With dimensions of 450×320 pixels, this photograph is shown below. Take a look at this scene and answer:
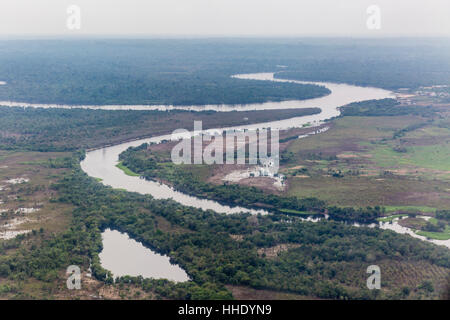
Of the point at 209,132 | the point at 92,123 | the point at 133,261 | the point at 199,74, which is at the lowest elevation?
the point at 133,261

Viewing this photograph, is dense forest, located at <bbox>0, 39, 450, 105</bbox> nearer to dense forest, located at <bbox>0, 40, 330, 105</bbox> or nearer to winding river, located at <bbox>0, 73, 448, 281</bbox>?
dense forest, located at <bbox>0, 40, 330, 105</bbox>

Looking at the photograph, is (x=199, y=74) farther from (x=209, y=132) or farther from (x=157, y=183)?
(x=157, y=183)

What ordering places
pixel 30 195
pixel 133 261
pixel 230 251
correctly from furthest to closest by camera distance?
pixel 30 195 → pixel 133 261 → pixel 230 251

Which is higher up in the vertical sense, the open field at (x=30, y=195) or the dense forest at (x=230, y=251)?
the open field at (x=30, y=195)

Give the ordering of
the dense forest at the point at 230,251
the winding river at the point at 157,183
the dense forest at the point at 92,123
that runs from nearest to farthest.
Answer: the dense forest at the point at 230,251
the winding river at the point at 157,183
the dense forest at the point at 92,123

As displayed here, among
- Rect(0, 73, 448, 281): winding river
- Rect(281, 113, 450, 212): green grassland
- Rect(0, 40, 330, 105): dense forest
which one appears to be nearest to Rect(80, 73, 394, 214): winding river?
Rect(0, 73, 448, 281): winding river

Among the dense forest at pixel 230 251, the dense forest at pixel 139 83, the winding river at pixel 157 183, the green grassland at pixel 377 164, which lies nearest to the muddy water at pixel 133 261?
the winding river at pixel 157 183

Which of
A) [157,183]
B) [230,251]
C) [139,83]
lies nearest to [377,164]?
[157,183]

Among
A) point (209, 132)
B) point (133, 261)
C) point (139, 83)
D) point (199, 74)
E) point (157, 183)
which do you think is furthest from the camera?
point (199, 74)

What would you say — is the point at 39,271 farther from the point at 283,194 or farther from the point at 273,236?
the point at 283,194

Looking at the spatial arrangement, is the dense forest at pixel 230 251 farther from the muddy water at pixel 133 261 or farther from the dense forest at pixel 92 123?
the dense forest at pixel 92 123
